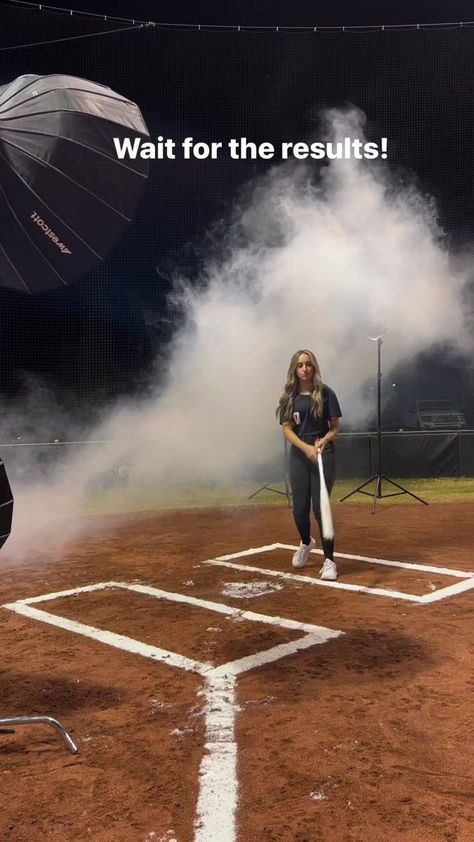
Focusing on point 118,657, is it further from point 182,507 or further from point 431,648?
point 182,507

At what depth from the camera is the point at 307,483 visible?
218 inches

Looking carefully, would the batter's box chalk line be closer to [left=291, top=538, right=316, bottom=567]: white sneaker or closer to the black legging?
[left=291, top=538, right=316, bottom=567]: white sneaker

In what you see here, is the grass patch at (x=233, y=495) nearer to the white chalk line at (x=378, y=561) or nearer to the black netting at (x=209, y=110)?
the white chalk line at (x=378, y=561)

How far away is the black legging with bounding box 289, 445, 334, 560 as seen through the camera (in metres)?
5.44

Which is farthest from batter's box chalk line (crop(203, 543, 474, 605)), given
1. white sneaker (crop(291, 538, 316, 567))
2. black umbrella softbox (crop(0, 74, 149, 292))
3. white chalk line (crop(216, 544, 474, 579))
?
black umbrella softbox (crop(0, 74, 149, 292))

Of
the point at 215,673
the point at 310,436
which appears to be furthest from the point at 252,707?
the point at 310,436

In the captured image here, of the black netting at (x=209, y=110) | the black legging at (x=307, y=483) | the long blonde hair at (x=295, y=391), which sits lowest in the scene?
the black legging at (x=307, y=483)

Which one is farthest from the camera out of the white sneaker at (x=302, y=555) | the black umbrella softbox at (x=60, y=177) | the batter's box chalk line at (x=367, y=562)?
the white sneaker at (x=302, y=555)

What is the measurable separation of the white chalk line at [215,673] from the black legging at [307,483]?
46.8 inches

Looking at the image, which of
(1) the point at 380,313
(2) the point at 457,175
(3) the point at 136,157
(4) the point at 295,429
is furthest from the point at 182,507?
(2) the point at 457,175

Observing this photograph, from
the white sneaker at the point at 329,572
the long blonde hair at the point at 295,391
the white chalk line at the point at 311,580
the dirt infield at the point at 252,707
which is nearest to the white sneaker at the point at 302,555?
Answer: the dirt infield at the point at 252,707

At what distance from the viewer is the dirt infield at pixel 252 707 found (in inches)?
88.2

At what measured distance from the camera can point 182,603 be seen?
16.2ft

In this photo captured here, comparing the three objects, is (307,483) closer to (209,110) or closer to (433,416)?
(209,110)
